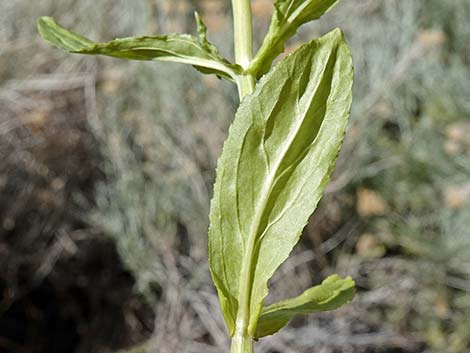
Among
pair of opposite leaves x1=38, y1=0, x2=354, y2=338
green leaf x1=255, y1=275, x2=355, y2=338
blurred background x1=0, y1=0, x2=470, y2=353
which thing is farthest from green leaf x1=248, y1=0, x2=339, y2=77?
blurred background x1=0, y1=0, x2=470, y2=353

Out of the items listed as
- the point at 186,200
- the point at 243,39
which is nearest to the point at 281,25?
the point at 243,39

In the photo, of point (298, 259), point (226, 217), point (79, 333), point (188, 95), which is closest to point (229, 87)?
point (188, 95)

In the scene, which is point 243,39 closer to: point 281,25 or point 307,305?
point 281,25

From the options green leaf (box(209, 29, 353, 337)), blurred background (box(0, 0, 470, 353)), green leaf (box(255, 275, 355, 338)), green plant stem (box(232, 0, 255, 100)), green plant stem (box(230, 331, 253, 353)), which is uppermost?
blurred background (box(0, 0, 470, 353))

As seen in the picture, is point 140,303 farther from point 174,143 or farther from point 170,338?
point 174,143

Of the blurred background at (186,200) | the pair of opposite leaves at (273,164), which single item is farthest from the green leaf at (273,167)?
the blurred background at (186,200)

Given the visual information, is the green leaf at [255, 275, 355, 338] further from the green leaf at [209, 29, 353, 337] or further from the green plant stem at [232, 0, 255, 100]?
the green plant stem at [232, 0, 255, 100]
